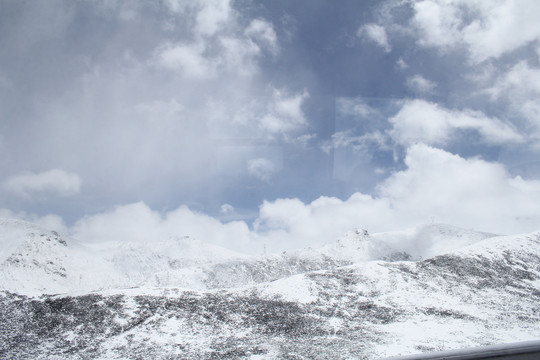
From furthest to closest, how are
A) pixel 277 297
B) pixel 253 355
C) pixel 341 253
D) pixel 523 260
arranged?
A: pixel 341 253 → pixel 523 260 → pixel 277 297 → pixel 253 355

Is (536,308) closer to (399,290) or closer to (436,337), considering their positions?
(399,290)

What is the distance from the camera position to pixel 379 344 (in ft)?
63.9

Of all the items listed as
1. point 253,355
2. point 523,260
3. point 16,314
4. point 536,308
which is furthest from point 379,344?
point 523,260

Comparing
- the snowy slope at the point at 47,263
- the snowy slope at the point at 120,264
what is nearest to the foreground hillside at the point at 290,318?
the snowy slope at the point at 120,264

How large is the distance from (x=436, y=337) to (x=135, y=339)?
2025cm

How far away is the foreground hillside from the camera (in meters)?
19.0

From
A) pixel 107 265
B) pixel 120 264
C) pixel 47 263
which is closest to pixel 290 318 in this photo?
pixel 47 263

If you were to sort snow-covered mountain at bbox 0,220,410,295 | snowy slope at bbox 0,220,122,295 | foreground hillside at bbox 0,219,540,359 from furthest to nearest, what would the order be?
snowy slope at bbox 0,220,122,295 → snow-covered mountain at bbox 0,220,410,295 → foreground hillside at bbox 0,219,540,359

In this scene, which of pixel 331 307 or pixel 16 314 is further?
pixel 331 307

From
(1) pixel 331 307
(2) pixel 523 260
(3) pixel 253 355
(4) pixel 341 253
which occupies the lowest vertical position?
(3) pixel 253 355

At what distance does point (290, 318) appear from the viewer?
25.0 m

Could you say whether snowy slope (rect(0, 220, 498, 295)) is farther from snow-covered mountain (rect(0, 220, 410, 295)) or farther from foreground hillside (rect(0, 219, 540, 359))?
foreground hillside (rect(0, 219, 540, 359))

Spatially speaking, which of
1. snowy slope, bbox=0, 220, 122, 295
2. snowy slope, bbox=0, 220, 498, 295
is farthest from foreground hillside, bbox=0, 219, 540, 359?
snowy slope, bbox=0, 220, 122, 295

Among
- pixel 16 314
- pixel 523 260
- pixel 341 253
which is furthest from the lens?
pixel 341 253
